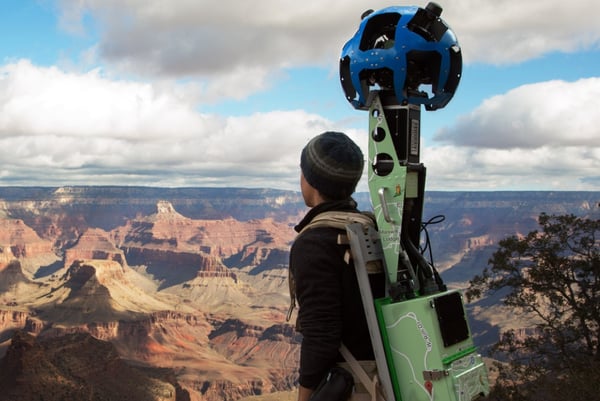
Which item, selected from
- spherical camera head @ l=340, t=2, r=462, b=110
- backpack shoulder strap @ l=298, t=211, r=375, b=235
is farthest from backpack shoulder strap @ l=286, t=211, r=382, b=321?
spherical camera head @ l=340, t=2, r=462, b=110

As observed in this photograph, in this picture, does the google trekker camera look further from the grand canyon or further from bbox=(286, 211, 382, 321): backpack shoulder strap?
the grand canyon

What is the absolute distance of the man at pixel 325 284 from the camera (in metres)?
3.07

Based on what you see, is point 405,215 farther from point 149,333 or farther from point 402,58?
point 149,333

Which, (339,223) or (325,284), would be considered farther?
(339,223)

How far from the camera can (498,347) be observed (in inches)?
744

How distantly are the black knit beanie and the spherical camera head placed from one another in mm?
276

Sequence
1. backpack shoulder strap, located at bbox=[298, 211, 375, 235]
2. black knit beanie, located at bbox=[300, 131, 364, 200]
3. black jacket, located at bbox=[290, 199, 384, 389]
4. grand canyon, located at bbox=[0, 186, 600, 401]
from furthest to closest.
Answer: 1. grand canyon, located at bbox=[0, 186, 600, 401]
2. black knit beanie, located at bbox=[300, 131, 364, 200]
3. backpack shoulder strap, located at bbox=[298, 211, 375, 235]
4. black jacket, located at bbox=[290, 199, 384, 389]

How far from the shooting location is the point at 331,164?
11.0ft

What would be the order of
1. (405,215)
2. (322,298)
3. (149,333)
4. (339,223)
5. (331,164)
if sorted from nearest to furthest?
(322,298) < (339,223) < (331,164) < (405,215) < (149,333)

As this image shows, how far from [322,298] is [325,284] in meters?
0.07

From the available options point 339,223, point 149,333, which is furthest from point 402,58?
point 149,333

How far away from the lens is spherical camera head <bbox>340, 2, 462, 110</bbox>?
3.42 m

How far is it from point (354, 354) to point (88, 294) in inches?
4431

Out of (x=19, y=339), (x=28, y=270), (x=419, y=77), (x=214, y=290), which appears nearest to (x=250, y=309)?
(x=214, y=290)
